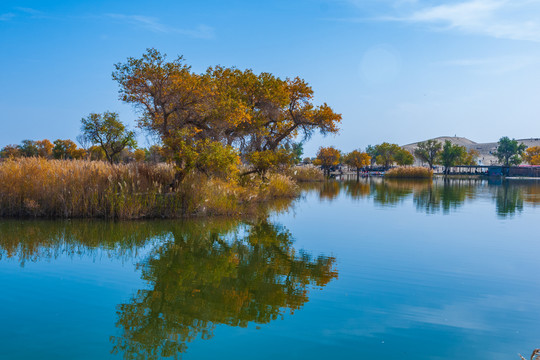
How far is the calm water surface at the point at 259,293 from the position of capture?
17.5 feet

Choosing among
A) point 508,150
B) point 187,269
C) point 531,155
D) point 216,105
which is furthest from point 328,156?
point 531,155

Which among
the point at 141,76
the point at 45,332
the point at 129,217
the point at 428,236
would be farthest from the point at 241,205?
the point at 45,332

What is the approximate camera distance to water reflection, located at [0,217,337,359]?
5.81m

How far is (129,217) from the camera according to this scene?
14469mm

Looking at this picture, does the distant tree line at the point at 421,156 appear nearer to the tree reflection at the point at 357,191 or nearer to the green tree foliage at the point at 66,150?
the tree reflection at the point at 357,191

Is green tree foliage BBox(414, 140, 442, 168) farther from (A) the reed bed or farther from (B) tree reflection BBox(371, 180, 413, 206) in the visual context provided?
(B) tree reflection BBox(371, 180, 413, 206)

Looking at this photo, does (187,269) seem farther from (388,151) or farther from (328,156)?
(388,151)

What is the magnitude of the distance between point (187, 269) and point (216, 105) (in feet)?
32.3

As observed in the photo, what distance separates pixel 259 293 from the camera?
7.29 meters

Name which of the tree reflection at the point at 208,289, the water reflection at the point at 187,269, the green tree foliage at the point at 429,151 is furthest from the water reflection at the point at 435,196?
the green tree foliage at the point at 429,151

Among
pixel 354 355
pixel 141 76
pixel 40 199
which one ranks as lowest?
pixel 354 355

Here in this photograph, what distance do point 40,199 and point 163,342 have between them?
36.7ft

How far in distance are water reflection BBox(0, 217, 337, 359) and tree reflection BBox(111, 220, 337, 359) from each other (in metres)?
0.01

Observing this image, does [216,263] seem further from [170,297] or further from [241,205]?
[241,205]
